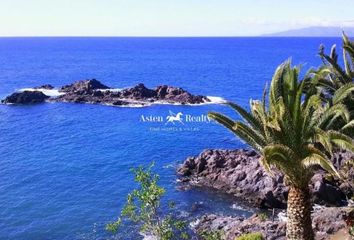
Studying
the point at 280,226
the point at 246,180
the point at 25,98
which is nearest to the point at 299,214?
the point at 280,226

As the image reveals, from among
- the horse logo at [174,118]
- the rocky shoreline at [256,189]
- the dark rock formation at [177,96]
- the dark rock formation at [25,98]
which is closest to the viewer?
the rocky shoreline at [256,189]

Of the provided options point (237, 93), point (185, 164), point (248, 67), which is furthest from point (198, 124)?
point (248, 67)

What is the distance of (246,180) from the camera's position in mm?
51344

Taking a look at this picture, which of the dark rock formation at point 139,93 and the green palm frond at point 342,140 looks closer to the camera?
the green palm frond at point 342,140

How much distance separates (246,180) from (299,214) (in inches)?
1251

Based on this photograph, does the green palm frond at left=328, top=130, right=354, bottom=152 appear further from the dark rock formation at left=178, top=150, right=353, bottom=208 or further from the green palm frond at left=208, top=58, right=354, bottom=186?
the dark rock formation at left=178, top=150, right=353, bottom=208

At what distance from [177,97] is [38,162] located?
4655 centimetres

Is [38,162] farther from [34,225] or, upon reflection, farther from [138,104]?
[138,104]

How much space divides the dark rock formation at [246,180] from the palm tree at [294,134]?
2239 cm

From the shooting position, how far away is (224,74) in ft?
551

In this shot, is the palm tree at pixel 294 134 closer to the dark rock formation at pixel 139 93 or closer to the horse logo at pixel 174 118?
the horse logo at pixel 174 118

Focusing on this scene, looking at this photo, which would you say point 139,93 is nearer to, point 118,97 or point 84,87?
point 118,97

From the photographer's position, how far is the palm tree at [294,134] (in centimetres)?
1883

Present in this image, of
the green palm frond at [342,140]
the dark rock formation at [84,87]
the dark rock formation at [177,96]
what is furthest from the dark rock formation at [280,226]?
the dark rock formation at [84,87]
